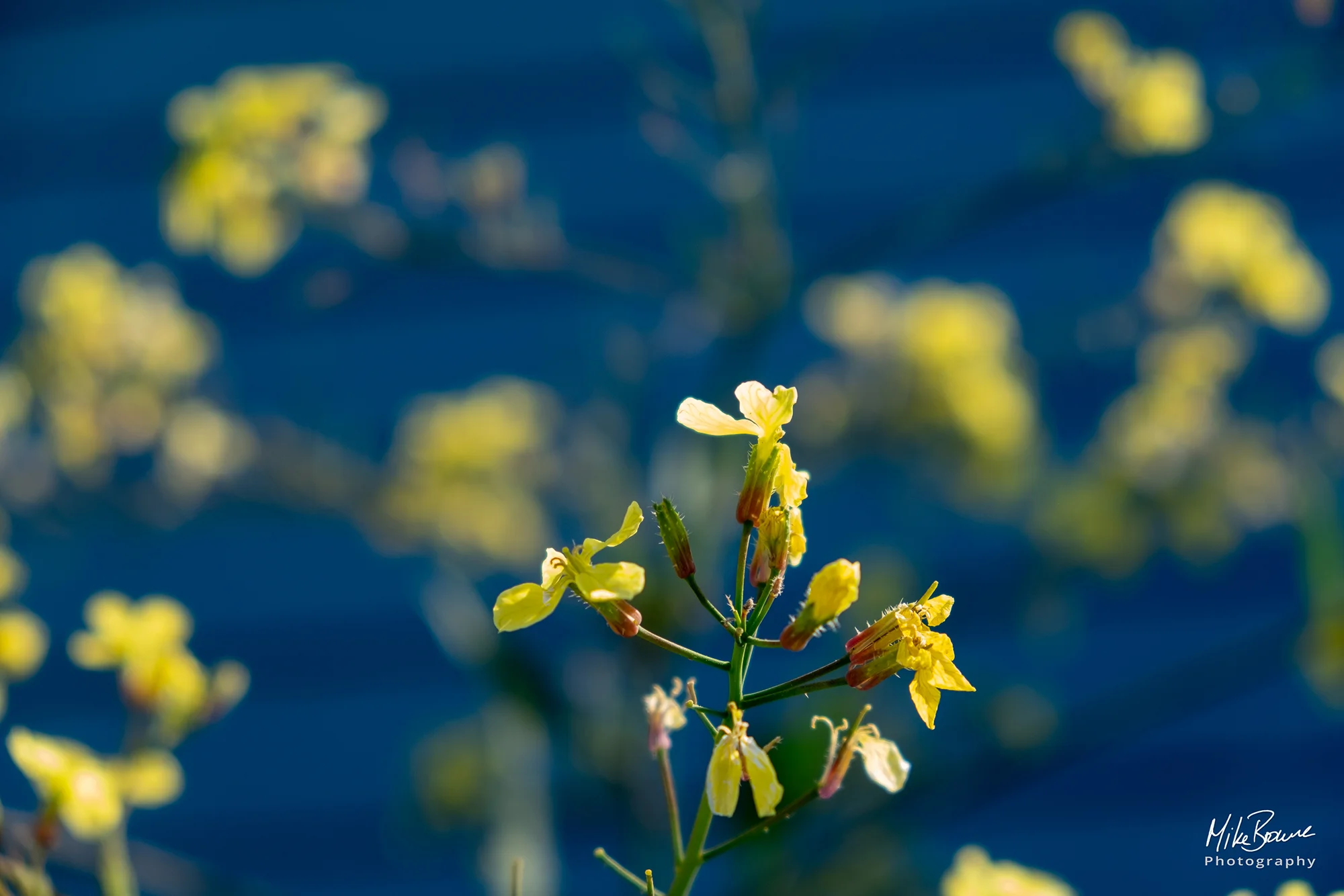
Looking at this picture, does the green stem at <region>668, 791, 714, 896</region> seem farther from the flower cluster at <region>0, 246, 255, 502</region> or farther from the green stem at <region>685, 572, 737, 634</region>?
the flower cluster at <region>0, 246, 255, 502</region>

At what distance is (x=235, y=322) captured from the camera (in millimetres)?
2117

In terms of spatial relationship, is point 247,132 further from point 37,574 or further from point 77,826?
point 37,574

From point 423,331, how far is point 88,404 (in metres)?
0.84

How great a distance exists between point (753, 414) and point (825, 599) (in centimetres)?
6

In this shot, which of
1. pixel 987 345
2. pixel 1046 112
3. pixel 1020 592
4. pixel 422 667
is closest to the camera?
pixel 987 345

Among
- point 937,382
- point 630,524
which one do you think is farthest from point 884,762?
point 937,382

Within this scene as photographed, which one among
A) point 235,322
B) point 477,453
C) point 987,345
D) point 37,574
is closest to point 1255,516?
point 987,345

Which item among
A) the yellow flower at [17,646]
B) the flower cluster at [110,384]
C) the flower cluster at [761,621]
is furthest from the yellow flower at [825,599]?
the flower cluster at [110,384]

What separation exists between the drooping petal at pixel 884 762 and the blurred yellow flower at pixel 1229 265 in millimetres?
942

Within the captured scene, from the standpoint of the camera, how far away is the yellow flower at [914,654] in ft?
1.10

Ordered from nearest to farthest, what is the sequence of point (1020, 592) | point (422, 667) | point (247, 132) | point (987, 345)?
1. point (247, 132)
2. point (987, 345)
3. point (1020, 592)
4. point (422, 667)

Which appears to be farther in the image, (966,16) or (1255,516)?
(966,16)

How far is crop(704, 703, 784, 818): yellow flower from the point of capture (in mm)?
312
